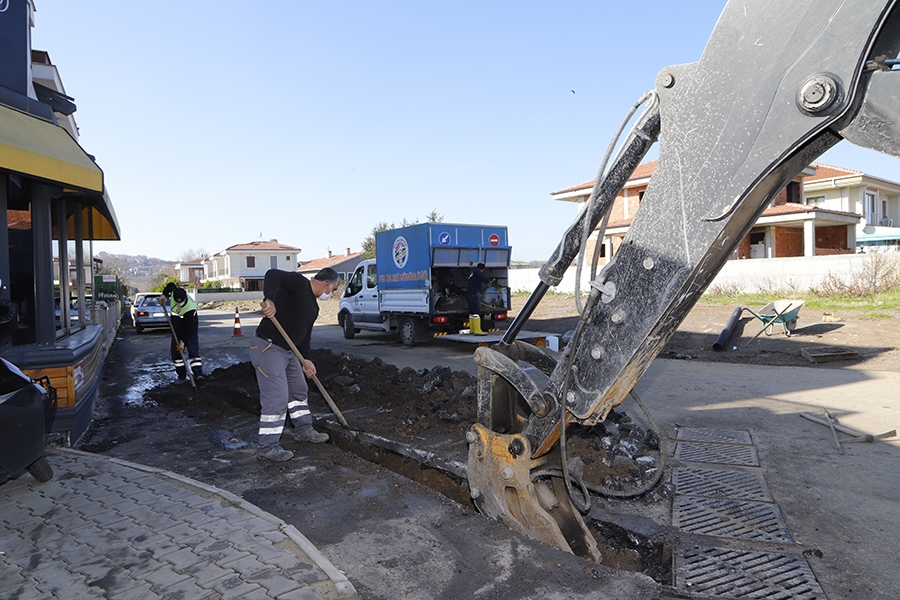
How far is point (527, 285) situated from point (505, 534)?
82.6ft

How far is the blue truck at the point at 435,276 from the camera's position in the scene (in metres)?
13.2

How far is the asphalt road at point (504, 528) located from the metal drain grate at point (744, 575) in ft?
0.35

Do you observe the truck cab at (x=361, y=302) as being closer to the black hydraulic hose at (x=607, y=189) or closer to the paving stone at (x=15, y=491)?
the paving stone at (x=15, y=491)

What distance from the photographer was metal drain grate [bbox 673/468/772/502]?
4.31m

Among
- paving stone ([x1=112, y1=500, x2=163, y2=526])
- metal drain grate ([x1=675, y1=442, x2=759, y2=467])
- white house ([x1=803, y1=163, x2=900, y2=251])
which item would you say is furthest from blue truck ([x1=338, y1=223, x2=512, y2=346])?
white house ([x1=803, y1=163, x2=900, y2=251])

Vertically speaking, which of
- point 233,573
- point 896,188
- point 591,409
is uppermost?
point 896,188

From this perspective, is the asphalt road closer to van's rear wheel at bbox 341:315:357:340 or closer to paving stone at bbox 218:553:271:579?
paving stone at bbox 218:553:271:579

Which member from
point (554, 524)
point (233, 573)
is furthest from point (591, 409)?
point (233, 573)

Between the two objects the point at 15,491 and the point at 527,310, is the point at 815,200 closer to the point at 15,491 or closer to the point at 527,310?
the point at 527,310

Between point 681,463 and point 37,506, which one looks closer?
point 37,506

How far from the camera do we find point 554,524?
327 cm

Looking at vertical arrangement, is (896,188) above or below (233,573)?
above

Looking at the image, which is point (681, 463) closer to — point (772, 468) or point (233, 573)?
point (772, 468)

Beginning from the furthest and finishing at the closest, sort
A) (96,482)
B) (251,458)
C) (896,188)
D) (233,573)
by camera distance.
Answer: (896,188) → (251,458) → (96,482) → (233,573)
